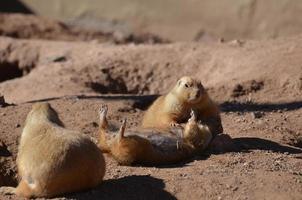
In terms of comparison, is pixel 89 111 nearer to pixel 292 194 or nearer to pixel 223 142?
pixel 223 142

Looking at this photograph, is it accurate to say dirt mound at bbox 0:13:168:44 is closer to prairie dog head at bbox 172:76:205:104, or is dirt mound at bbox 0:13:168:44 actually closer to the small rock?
the small rock

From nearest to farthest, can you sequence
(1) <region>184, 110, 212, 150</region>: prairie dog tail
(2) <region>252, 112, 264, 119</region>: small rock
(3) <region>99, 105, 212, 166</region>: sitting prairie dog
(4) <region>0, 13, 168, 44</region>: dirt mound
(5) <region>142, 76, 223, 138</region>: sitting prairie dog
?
(3) <region>99, 105, 212, 166</region>: sitting prairie dog
(1) <region>184, 110, 212, 150</region>: prairie dog tail
(5) <region>142, 76, 223, 138</region>: sitting prairie dog
(2) <region>252, 112, 264, 119</region>: small rock
(4) <region>0, 13, 168, 44</region>: dirt mound

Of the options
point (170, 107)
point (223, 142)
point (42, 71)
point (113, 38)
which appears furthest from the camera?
point (113, 38)

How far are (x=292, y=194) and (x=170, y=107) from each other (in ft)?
7.21

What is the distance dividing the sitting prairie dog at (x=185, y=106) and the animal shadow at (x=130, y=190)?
4.94ft

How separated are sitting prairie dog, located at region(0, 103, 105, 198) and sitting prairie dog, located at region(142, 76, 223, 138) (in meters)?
1.83

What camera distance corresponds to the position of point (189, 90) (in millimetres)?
7285

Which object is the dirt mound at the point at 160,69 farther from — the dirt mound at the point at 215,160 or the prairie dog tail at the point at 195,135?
the prairie dog tail at the point at 195,135

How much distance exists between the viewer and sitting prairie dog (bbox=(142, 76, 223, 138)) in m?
7.21

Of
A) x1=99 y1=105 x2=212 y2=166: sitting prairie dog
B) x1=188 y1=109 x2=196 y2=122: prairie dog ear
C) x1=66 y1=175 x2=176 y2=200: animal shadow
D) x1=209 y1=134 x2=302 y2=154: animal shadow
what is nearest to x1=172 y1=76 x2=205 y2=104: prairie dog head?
x1=188 y1=109 x2=196 y2=122: prairie dog ear

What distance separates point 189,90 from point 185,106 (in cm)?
16

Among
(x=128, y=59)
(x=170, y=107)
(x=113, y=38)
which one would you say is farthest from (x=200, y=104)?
(x=113, y=38)

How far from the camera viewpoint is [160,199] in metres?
5.39

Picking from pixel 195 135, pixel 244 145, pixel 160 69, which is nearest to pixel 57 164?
pixel 195 135
